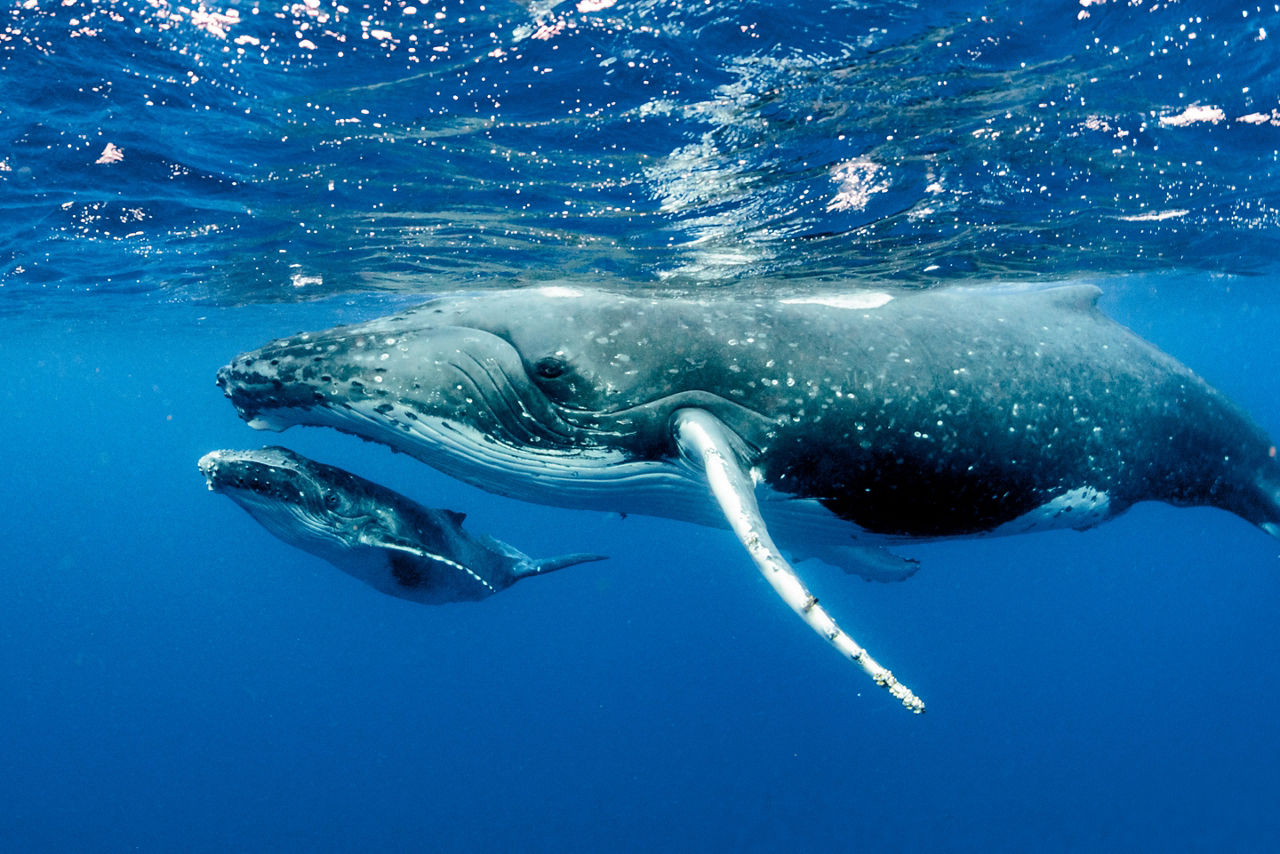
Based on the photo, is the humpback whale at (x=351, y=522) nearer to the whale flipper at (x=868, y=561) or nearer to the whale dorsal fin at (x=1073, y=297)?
the whale flipper at (x=868, y=561)

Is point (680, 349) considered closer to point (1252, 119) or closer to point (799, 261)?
point (1252, 119)

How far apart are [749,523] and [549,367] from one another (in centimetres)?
174

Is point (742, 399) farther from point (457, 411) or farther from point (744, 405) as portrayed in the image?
point (457, 411)

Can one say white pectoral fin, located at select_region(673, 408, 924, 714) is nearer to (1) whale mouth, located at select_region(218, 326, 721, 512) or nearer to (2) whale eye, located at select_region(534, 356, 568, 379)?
(1) whale mouth, located at select_region(218, 326, 721, 512)

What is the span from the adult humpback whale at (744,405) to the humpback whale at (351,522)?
44 cm

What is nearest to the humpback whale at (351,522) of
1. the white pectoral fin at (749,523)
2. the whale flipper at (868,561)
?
the white pectoral fin at (749,523)

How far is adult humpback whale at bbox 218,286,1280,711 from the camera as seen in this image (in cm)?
470

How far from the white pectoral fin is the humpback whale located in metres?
1.57

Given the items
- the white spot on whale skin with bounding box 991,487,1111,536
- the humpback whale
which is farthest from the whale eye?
the white spot on whale skin with bounding box 991,487,1111,536

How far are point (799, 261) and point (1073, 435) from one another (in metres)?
10.4

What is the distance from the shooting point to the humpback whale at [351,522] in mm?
4305

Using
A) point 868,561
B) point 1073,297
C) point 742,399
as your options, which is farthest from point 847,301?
point 868,561

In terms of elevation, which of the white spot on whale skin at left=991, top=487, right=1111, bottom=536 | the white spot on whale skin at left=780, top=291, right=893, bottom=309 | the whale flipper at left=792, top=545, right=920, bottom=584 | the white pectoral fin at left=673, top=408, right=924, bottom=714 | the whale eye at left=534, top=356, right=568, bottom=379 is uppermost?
the whale eye at left=534, top=356, right=568, bottom=379

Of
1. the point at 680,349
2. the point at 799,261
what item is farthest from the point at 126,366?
the point at 680,349
